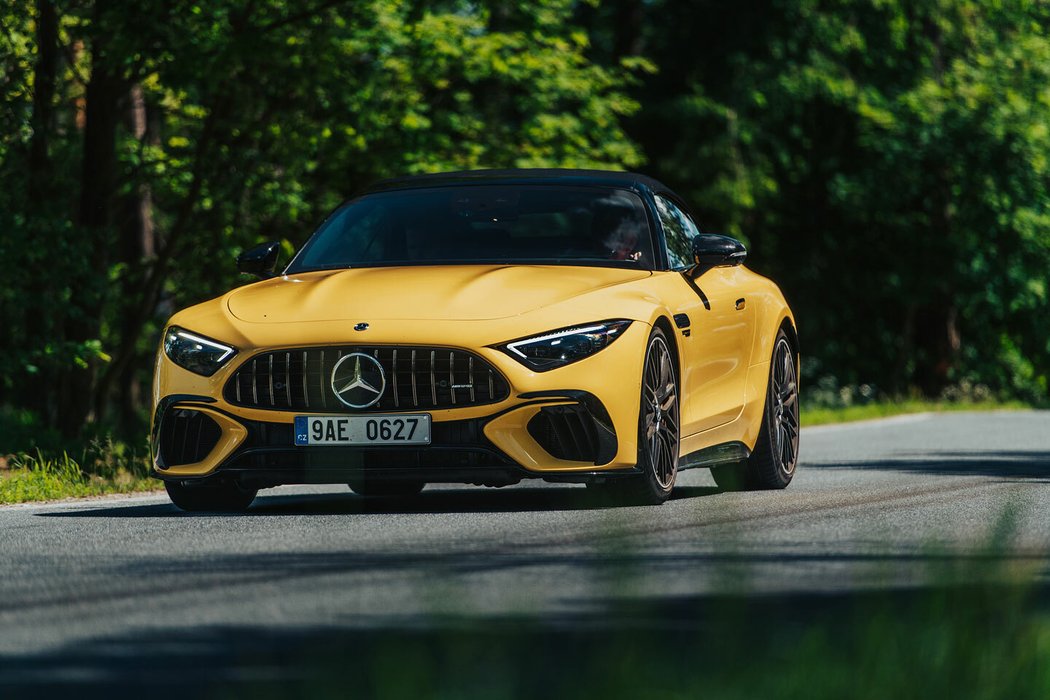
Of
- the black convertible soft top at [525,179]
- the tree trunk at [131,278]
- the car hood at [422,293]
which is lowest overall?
the tree trunk at [131,278]

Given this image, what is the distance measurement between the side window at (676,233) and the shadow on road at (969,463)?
226cm

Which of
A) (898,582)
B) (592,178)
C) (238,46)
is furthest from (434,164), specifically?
(898,582)

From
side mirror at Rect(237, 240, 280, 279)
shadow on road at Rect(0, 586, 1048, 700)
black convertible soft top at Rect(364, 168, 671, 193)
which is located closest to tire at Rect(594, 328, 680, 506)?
black convertible soft top at Rect(364, 168, 671, 193)

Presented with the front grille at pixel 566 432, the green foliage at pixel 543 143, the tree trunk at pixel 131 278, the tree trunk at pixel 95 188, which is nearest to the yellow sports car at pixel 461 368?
the front grille at pixel 566 432

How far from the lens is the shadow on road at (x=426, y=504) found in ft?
29.6

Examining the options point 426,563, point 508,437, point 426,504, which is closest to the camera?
point 426,563

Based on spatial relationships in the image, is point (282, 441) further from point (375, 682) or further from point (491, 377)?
point (375, 682)

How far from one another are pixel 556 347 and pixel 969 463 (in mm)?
5202

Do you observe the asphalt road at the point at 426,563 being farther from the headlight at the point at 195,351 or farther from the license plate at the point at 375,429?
the headlight at the point at 195,351

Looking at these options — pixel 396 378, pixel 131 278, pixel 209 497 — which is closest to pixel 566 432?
pixel 396 378

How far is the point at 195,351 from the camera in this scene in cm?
884

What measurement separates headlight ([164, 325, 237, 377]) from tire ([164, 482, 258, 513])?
57cm

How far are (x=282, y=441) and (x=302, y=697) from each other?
4.52m

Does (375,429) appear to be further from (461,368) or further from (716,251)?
(716,251)
